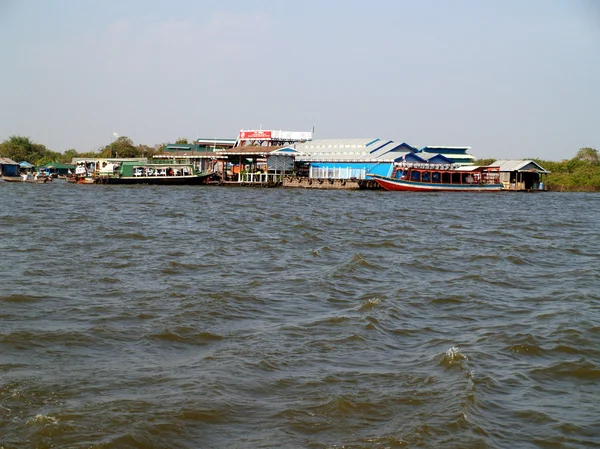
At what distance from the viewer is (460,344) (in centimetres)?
700

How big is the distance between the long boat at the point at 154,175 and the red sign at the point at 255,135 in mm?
7126

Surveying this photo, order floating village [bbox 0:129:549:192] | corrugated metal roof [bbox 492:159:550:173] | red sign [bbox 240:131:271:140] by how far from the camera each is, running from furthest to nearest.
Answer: red sign [bbox 240:131:271:140], corrugated metal roof [bbox 492:159:550:173], floating village [bbox 0:129:549:192]

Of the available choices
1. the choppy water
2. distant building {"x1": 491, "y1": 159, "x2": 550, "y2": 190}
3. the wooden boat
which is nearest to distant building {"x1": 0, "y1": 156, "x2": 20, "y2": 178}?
the wooden boat

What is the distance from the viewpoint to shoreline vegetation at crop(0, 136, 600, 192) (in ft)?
170

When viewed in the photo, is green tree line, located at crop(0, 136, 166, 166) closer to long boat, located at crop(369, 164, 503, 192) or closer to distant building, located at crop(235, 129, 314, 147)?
distant building, located at crop(235, 129, 314, 147)

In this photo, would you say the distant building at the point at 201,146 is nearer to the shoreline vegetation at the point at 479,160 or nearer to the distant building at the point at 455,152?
the shoreline vegetation at the point at 479,160

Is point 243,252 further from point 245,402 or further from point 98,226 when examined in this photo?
point 245,402

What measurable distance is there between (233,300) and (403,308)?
85.1 inches

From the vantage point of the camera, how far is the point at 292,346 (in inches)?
265

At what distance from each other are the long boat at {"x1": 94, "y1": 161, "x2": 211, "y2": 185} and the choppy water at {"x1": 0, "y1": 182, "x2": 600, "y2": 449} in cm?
3283

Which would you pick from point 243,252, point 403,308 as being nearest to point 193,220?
point 243,252

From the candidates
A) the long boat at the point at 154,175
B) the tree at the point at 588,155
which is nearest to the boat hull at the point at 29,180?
the long boat at the point at 154,175

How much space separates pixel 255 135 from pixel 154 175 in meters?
9.77

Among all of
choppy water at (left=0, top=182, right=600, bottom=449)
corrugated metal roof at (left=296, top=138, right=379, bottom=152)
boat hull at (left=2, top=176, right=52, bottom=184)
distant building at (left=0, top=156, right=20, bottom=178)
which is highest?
corrugated metal roof at (left=296, top=138, right=379, bottom=152)
